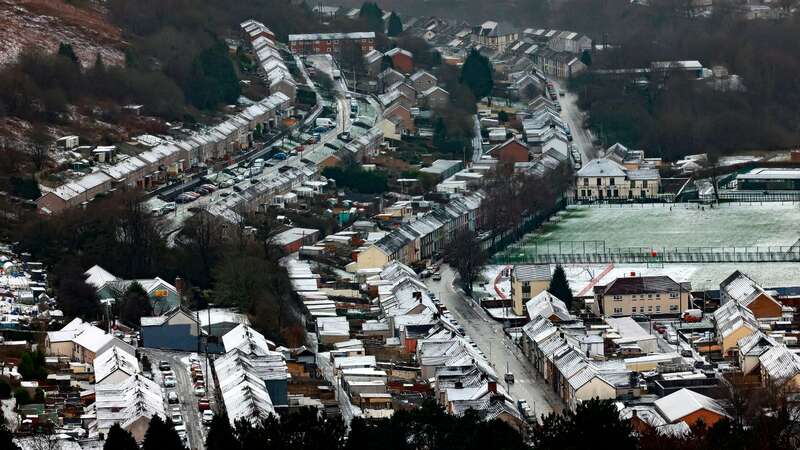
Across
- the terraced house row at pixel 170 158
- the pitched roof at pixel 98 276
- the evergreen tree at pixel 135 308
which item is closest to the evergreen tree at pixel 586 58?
the terraced house row at pixel 170 158

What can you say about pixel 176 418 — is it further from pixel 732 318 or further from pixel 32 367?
pixel 732 318

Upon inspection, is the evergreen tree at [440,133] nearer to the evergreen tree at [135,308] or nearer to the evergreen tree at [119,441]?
the evergreen tree at [135,308]

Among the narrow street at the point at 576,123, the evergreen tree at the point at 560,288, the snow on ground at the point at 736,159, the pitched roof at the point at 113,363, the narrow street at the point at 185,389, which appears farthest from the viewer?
the narrow street at the point at 576,123

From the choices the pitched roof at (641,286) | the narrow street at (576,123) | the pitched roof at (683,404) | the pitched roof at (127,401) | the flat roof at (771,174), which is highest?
the narrow street at (576,123)

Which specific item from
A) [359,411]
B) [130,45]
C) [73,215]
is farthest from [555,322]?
[130,45]

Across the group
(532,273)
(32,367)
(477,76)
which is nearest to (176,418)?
(32,367)

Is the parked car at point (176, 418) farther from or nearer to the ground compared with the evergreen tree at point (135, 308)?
nearer to the ground

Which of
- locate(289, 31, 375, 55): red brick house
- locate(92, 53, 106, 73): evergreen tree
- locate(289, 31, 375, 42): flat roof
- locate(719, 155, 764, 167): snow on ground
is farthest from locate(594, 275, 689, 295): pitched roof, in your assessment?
locate(289, 31, 375, 42): flat roof

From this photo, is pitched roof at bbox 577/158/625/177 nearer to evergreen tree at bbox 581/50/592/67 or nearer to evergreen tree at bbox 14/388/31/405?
evergreen tree at bbox 581/50/592/67
